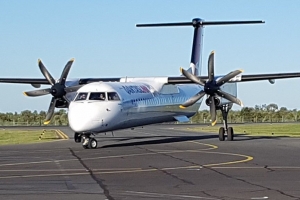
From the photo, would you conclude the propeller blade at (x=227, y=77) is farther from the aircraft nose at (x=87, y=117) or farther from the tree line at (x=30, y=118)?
the tree line at (x=30, y=118)

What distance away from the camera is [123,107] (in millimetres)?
29453

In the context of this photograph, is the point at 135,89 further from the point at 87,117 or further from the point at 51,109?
the point at 87,117

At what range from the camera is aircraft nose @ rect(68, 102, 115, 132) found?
2714 centimetres

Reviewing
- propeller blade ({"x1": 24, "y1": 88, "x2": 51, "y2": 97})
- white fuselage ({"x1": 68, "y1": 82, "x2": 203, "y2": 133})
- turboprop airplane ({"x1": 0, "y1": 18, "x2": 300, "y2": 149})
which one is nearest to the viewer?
white fuselage ({"x1": 68, "y1": 82, "x2": 203, "y2": 133})

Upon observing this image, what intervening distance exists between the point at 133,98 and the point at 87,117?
166 inches

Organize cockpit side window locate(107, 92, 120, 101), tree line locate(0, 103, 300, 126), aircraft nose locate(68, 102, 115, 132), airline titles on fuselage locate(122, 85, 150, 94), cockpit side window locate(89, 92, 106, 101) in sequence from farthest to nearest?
tree line locate(0, 103, 300, 126)
airline titles on fuselage locate(122, 85, 150, 94)
cockpit side window locate(107, 92, 120, 101)
cockpit side window locate(89, 92, 106, 101)
aircraft nose locate(68, 102, 115, 132)

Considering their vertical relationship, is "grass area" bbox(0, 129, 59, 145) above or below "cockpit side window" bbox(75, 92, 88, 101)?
below

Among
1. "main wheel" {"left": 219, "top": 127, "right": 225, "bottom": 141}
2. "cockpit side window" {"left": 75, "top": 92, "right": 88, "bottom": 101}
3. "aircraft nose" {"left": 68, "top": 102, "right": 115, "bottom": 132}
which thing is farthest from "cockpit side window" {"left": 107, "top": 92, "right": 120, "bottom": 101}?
"main wheel" {"left": 219, "top": 127, "right": 225, "bottom": 141}

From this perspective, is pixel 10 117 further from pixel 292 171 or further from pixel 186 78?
pixel 292 171

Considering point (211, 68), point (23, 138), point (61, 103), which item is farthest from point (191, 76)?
point (23, 138)

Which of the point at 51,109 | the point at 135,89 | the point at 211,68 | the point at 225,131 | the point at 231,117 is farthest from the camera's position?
the point at 231,117

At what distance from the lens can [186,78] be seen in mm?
35750

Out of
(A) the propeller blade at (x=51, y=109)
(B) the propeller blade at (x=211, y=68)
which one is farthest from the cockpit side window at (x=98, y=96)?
(B) the propeller blade at (x=211, y=68)

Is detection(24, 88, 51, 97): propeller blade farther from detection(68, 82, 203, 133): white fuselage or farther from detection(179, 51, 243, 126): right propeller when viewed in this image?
detection(179, 51, 243, 126): right propeller
